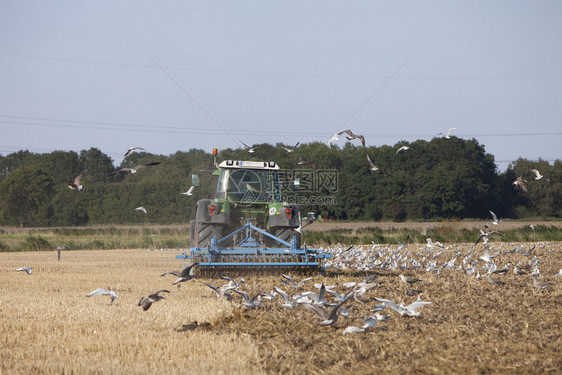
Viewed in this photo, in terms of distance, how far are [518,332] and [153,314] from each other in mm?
4217

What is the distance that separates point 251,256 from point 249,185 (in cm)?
220

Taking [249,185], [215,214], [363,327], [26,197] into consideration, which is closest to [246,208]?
[249,185]

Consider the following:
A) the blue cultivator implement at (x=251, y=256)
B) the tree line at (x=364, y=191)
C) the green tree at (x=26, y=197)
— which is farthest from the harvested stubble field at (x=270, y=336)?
the green tree at (x=26, y=197)

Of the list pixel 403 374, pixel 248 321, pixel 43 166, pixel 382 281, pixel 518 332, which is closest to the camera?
pixel 403 374

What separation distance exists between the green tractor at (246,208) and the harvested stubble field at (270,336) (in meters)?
2.46

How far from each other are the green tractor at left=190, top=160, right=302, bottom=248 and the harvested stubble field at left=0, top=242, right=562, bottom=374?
8.06 ft

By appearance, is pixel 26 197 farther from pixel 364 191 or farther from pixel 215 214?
pixel 215 214

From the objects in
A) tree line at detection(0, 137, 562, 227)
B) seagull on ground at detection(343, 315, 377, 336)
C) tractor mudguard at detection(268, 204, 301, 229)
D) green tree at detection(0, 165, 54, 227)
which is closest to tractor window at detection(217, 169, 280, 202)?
tractor mudguard at detection(268, 204, 301, 229)

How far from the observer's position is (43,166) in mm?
57406

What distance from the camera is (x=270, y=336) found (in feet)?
20.2

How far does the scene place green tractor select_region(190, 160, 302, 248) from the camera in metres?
12.2

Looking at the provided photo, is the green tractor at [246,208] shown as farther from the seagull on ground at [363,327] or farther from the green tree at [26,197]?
the green tree at [26,197]

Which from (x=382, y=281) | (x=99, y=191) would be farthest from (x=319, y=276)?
(x=99, y=191)

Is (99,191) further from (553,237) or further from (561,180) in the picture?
(561,180)
